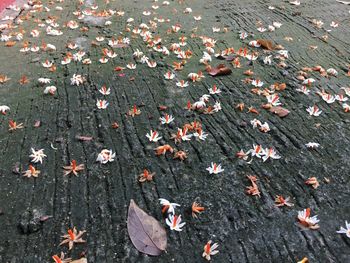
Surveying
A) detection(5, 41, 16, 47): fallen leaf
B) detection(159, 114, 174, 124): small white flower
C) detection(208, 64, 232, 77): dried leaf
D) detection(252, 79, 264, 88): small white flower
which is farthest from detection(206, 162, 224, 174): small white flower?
detection(5, 41, 16, 47): fallen leaf

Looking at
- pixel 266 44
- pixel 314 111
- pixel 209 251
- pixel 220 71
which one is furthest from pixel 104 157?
pixel 266 44

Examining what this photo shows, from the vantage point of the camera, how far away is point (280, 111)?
297 centimetres

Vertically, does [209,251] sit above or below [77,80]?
above

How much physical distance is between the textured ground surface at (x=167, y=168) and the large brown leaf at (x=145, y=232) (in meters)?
0.04

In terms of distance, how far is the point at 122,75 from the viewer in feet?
11.7

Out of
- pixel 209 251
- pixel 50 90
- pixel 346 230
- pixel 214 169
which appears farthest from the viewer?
pixel 50 90

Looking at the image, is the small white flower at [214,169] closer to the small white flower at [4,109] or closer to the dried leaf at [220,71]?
the dried leaf at [220,71]

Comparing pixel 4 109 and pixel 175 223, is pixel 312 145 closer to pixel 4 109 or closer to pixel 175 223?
pixel 175 223

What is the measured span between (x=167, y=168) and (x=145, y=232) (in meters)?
0.57

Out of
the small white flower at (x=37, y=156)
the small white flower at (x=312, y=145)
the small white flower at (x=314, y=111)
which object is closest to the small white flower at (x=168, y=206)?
the small white flower at (x=37, y=156)

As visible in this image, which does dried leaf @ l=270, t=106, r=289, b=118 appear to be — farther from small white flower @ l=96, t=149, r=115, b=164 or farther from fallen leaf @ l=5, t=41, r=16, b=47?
fallen leaf @ l=5, t=41, r=16, b=47

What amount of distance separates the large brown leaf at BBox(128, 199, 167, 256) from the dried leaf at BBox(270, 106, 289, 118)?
5.04 ft

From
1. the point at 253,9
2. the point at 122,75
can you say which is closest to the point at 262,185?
the point at 122,75

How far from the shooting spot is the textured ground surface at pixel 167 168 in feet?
6.25
